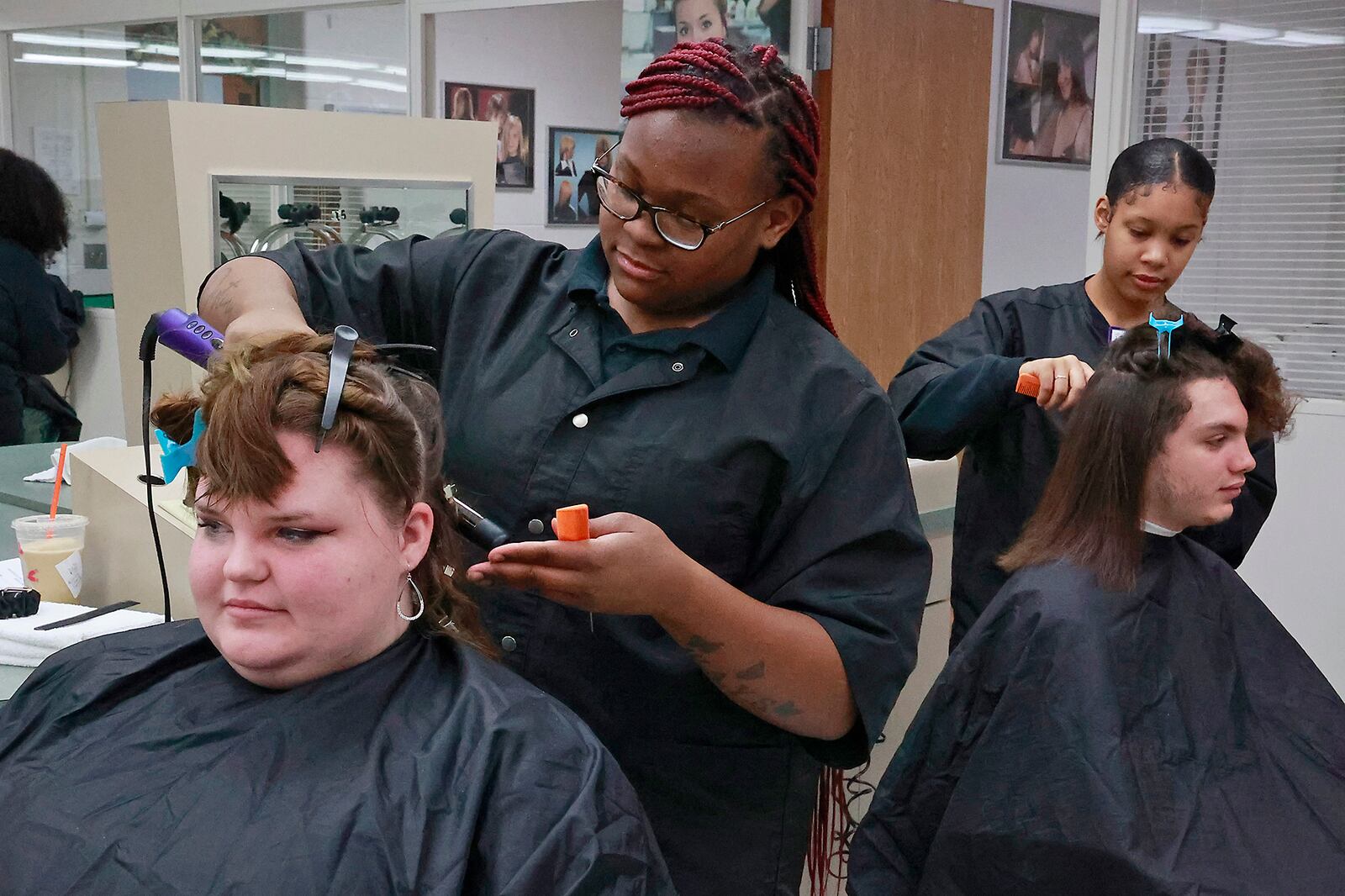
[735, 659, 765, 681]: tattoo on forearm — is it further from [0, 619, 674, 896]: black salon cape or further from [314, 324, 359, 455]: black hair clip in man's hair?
[314, 324, 359, 455]: black hair clip in man's hair

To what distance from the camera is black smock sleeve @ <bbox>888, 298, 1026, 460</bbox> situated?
216 centimetres

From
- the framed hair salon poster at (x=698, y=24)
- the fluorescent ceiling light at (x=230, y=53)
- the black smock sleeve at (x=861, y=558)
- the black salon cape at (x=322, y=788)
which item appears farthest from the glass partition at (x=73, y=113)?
the black smock sleeve at (x=861, y=558)

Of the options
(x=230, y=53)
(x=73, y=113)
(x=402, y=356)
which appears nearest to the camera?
(x=402, y=356)

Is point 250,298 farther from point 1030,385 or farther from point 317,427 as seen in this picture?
point 1030,385

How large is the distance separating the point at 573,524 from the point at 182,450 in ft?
1.79

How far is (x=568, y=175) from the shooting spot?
6.09 metres

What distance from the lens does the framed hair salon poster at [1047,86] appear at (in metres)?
4.45

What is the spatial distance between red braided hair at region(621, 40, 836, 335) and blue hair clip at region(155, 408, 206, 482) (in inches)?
22.5

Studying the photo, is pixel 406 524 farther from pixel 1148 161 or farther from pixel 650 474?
pixel 1148 161

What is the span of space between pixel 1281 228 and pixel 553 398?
9.23ft

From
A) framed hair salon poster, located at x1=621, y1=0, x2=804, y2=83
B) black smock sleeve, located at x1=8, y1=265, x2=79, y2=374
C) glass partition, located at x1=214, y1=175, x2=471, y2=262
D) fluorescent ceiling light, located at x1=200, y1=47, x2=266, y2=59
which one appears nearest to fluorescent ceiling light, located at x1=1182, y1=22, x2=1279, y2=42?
framed hair salon poster, located at x1=621, y1=0, x2=804, y2=83

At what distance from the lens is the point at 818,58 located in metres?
3.71

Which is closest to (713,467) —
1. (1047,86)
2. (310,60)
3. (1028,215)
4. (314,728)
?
(314,728)

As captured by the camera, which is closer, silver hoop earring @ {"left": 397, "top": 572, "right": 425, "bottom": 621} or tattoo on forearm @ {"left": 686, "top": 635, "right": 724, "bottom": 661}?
tattoo on forearm @ {"left": 686, "top": 635, "right": 724, "bottom": 661}
